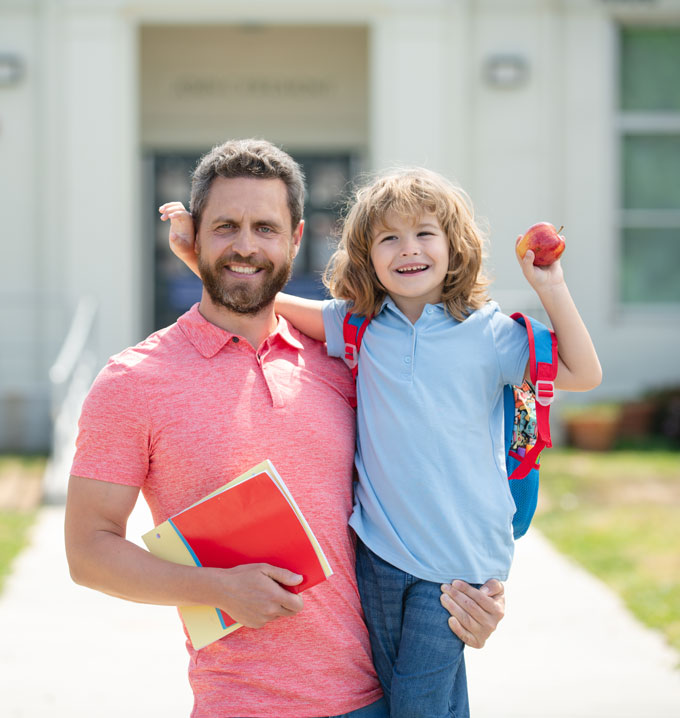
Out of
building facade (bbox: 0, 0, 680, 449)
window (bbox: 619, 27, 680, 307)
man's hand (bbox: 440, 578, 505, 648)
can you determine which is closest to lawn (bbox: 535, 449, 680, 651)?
building facade (bbox: 0, 0, 680, 449)

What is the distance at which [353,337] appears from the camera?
2.47 meters

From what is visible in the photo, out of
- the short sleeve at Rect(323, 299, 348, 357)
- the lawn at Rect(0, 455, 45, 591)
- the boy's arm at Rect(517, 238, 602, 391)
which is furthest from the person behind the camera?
the lawn at Rect(0, 455, 45, 591)

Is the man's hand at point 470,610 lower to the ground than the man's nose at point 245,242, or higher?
lower

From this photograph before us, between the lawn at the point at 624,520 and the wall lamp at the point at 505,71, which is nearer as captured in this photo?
the lawn at the point at 624,520

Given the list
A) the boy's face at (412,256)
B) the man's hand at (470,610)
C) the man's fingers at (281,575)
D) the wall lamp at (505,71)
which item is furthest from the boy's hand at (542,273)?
the wall lamp at (505,71)

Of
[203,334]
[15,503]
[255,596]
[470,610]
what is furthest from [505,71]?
[255,596]

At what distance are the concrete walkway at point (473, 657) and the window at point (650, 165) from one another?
5.51 meters

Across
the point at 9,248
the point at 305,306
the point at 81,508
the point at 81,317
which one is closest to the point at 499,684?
the point at 305,306

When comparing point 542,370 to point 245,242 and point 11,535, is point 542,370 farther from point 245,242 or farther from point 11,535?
point 11,535

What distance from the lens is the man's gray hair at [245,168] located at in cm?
228

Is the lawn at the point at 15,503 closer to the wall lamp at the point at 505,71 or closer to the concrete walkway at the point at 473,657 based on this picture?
the concrete walkway at the point at 473,657

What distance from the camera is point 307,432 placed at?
2.21m

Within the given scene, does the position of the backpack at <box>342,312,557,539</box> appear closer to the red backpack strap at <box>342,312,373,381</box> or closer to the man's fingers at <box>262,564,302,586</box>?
the red backpack strap at <box>342,312,373,381</box>

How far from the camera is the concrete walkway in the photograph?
405 cm
